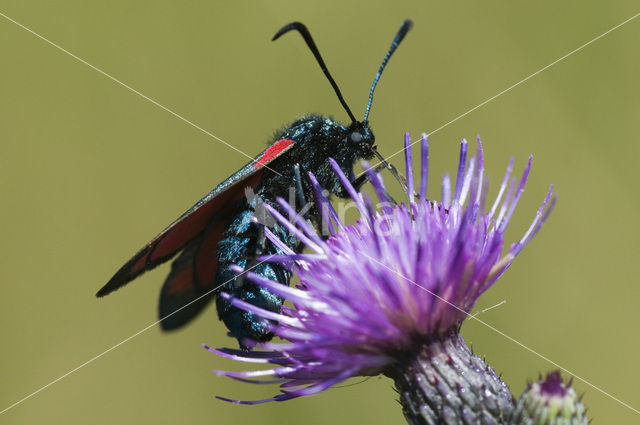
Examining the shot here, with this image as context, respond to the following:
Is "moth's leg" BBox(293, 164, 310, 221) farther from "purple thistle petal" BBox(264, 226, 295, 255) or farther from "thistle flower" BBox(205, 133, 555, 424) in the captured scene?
"thistle flower" BBox(205, 133, 555, 424)

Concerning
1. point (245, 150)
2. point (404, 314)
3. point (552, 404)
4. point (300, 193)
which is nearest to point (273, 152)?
point (300, 193)

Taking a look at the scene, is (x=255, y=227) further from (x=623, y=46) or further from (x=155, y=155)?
(x=623, y=46)

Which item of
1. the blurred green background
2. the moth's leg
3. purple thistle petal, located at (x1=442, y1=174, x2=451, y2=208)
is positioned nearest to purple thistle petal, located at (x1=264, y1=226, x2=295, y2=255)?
the moth's leg

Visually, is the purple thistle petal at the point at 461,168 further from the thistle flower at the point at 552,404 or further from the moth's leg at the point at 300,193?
the thistle flower at the point at 552,404

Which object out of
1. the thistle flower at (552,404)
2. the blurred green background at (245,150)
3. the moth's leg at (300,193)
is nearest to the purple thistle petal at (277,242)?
the moth's leg at (300,193)

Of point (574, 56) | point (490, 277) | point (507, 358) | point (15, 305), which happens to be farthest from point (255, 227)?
point (574, 56)
